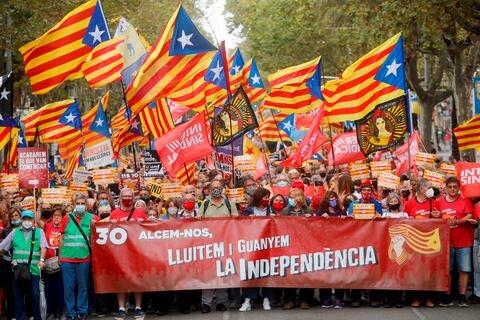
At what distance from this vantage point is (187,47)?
657 inches

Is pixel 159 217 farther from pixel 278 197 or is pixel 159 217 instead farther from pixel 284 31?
pixel 284 31

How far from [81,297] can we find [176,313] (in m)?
1.32

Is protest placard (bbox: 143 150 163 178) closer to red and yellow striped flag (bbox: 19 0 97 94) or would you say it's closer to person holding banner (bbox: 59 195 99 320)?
red and yellow striped flag (bbox: 19 0 97 94)

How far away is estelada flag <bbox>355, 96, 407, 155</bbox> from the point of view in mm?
16891

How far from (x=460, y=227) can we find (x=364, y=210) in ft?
4.22

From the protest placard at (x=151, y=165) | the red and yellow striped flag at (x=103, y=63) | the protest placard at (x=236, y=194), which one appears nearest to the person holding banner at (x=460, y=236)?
the protest placard at (x=236, y=194)

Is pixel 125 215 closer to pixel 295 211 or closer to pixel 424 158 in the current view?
pixel 295 211

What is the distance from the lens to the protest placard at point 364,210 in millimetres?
13680

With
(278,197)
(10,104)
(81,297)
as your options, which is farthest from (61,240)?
(10,104)

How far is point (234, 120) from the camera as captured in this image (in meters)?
17.9

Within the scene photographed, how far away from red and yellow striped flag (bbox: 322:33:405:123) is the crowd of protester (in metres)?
3.07

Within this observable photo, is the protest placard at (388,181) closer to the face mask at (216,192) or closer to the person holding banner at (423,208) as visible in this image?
the person holding banner at (423,208)

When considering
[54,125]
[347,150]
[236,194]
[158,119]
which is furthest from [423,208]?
[54,125]

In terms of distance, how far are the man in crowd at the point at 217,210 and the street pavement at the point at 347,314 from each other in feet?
0.59
